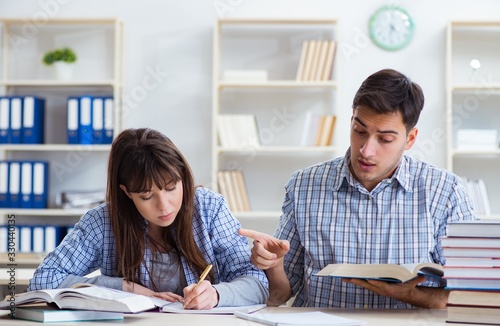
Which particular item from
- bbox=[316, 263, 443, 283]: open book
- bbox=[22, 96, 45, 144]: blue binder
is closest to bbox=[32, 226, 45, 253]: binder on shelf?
bbox=[22, 96, 45, 144]: blue binder

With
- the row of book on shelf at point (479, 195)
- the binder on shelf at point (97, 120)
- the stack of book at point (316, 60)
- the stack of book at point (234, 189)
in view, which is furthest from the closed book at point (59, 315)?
the row of book on shelf at point (479, 195)

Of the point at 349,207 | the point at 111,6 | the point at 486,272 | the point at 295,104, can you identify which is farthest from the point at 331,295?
the point at 111,6

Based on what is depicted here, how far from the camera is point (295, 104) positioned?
15.2 ft

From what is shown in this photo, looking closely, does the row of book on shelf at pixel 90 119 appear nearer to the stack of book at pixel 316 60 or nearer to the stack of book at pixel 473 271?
the stack of book at pixel 316 60

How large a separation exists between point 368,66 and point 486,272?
3.03 m

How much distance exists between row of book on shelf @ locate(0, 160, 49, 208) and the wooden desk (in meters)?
2.82

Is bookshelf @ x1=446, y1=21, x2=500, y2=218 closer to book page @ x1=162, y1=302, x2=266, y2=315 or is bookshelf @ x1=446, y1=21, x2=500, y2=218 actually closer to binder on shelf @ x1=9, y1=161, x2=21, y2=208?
binder on shelf @ x1=9, y1=161, x2=21, y2=208

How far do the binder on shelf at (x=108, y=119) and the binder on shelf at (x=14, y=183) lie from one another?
0.53 meters

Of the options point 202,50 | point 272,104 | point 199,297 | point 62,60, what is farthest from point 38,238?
point 199,297

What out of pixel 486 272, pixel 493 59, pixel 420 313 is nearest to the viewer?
pixel 486 272

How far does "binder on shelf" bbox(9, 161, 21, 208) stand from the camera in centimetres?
450

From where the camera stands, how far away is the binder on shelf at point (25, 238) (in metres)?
4.49

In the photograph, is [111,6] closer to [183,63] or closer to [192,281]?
[183,63]

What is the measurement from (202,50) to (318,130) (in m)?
0.86
